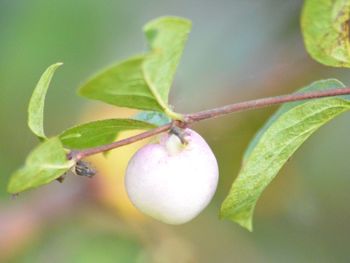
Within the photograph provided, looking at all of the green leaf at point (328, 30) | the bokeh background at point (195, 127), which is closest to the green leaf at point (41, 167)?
the green leaf at point (328, 30)

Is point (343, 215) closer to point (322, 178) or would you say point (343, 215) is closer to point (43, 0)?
point (322, 178)

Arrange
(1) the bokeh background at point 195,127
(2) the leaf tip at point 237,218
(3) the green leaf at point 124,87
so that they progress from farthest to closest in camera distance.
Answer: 1. (1) the bokeh background at point 195,127
2. (2) the leaf tip at point 237,218
3. (3) the green leaf at point 124,87

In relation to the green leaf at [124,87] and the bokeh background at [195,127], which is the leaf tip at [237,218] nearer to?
the green leaf at [124,87]

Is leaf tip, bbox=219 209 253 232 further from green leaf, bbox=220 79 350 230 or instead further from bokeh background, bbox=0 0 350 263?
bokeh background, bbox=0 0 350 263

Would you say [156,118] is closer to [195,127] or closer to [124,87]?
[124,87]

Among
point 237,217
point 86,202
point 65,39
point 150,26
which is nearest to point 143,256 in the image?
point 86,202

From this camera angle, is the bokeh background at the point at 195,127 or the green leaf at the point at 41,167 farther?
the bokeh background at the point at 195,127
